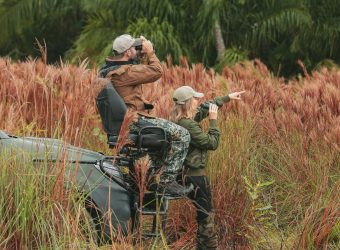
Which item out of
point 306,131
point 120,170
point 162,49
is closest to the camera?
point 120,170

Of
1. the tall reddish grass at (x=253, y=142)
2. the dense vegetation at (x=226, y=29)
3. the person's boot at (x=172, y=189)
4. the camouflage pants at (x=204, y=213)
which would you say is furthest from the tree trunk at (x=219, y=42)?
the person's boot at (x=172, y=189)

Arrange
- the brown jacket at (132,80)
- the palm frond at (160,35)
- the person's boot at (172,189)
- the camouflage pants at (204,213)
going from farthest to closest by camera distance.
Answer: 1. the palm frond at (160,35)
2. the brown jacket at (132,80)
3. the camouflage pants at (204,213)
4. the person's boot at (172,189)

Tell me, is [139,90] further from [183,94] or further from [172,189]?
[172,189]

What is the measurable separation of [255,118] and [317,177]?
3.34 feet

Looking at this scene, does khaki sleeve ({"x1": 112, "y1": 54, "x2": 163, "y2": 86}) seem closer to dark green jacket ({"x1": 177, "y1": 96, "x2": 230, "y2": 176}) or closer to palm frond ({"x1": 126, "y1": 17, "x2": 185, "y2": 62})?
dark green jacket ({"x1": 177, "y1": 96, "x2": 230, "y2": 176})

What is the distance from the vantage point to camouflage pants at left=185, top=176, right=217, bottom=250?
5426 millimetres

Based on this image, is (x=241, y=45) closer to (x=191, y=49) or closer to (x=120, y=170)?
(x=191, y=49)

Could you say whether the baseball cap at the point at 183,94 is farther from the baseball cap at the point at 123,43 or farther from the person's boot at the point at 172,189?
the person's boot at the point at 172,189

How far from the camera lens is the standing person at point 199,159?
5445 millimetres

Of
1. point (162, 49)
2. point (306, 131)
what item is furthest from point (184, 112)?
point (162, 49)

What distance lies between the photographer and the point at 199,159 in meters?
5.53

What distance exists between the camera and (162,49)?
1425 cm

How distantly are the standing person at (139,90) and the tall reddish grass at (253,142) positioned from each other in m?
0.21

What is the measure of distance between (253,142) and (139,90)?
1346 mm
